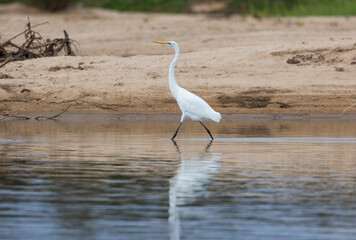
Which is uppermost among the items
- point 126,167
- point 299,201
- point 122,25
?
point 299,201

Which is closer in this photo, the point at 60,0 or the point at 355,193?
the point at 355,193

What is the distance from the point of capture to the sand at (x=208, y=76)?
16688 millimetres

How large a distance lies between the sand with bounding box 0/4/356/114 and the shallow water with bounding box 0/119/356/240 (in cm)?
418

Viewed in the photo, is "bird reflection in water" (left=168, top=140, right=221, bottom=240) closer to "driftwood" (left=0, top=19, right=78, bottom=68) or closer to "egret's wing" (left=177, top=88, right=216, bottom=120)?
"egret's wing" (left=177, top=88, right=216, bottom=120)

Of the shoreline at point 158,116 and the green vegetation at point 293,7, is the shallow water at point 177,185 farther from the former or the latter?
the green vegetation at point 293,7

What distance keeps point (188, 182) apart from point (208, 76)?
10536 mm

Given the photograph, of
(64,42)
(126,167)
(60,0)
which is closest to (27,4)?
(60,0)

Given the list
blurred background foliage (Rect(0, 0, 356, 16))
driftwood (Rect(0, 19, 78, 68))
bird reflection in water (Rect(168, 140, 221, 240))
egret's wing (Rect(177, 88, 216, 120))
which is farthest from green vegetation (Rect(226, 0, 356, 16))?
bird reflection in water (Rect(168, 140, 221, 240))

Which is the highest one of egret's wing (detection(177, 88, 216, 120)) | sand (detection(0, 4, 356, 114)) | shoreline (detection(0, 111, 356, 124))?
egret's wing (detection(177, 88, 216, 120))

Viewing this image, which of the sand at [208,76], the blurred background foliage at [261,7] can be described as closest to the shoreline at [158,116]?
the sand at [208,76]

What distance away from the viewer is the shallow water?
5363 mm

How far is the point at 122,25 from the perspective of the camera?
24.2m

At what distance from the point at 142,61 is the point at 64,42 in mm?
2067

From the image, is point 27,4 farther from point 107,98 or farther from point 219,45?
point 107,98
